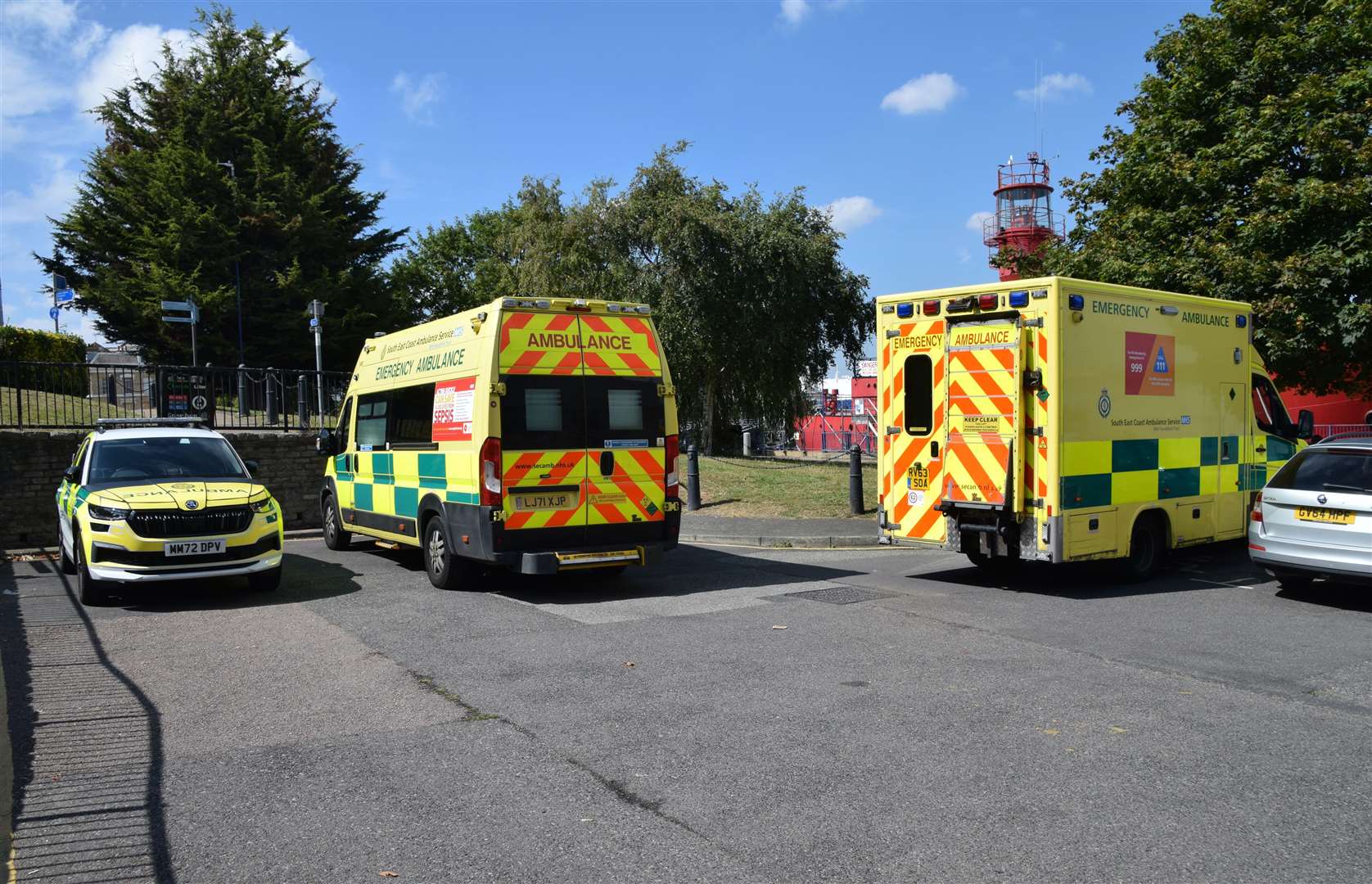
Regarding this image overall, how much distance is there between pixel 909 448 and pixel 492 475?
450 centimetres

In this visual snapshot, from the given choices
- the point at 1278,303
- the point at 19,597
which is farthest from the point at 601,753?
the point at 1278,303

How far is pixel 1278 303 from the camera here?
632 inches

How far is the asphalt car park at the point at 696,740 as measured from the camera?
3.96 m

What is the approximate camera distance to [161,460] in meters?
10.9

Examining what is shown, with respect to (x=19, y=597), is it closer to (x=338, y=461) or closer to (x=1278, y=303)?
(x=338, y=461)

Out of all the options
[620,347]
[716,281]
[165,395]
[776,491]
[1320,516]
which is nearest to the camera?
[1320,516]

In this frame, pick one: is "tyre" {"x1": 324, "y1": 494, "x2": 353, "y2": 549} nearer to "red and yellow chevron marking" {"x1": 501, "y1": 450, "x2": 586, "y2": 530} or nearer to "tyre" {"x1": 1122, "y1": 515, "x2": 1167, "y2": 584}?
"red and yellow chevron marking" {"x1": 501, "y1": 450, "x2": 586, "y2": 530}

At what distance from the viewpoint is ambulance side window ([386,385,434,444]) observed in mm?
10922

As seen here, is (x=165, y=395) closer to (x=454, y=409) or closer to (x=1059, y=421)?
(x=454, y=409)

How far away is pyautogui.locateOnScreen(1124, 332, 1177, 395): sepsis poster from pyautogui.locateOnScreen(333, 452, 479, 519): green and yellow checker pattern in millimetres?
6699

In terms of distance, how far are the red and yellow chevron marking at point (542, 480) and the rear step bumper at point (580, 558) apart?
29cm

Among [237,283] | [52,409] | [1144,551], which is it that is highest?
[237,283]

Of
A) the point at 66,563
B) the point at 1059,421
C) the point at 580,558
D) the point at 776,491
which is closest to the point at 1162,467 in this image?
the point at 1059,421

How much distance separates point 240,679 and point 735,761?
3661 millimetres
